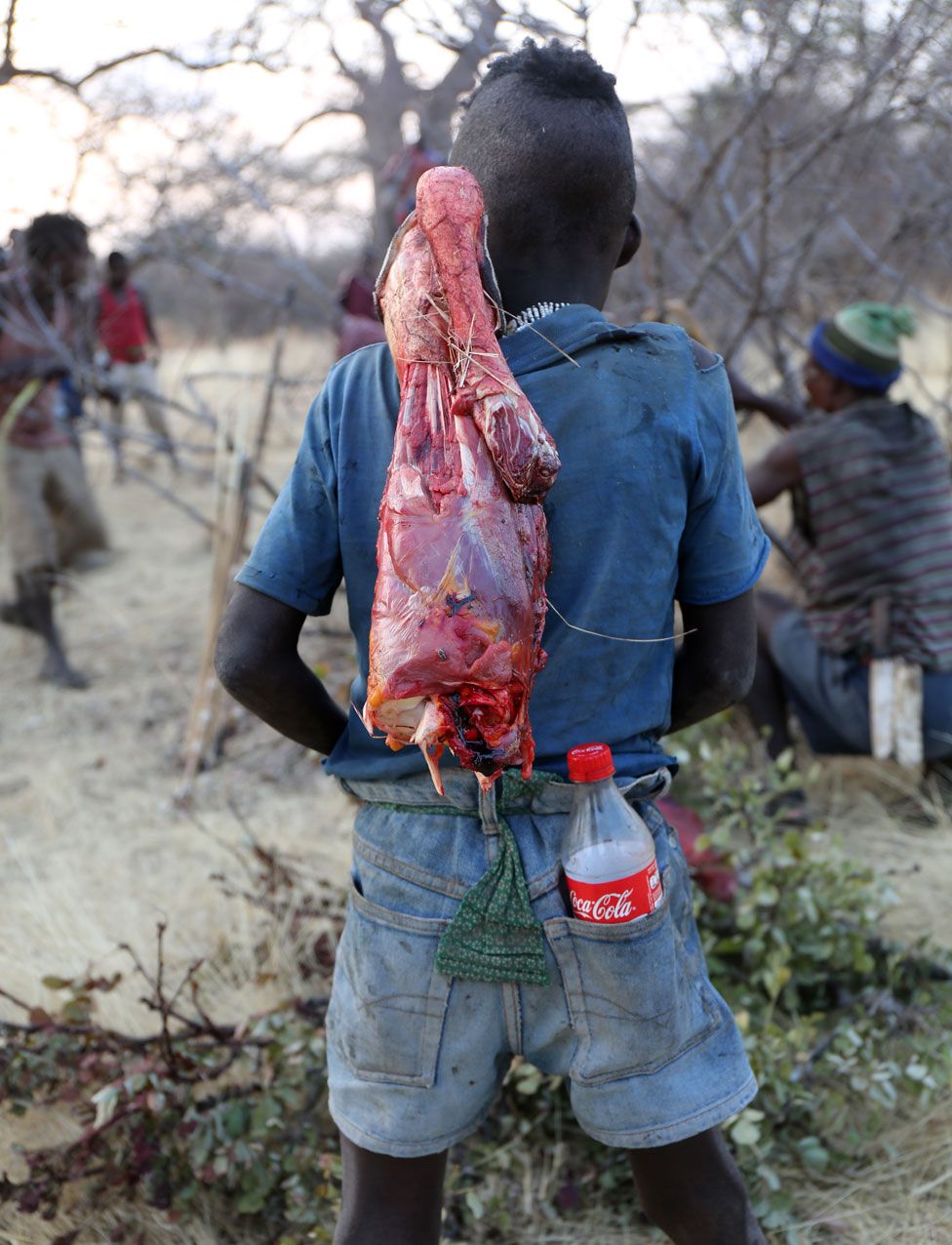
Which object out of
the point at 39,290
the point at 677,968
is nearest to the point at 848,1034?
the point at 677,968

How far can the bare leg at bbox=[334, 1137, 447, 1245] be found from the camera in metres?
1.42

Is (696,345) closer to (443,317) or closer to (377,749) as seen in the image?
(443,317)

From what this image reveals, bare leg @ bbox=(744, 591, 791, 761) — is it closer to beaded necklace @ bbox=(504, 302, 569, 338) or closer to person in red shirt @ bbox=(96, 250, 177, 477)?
beaded necklace @ bbox=(504, 302, 569, 338)

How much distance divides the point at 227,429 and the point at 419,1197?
3280mm

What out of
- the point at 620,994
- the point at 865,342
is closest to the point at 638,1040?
the point at 620,994

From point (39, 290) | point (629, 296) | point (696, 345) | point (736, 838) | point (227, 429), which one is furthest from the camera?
point (39, 290)

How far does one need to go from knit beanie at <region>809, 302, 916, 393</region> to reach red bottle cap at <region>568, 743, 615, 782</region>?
2401 millimetres

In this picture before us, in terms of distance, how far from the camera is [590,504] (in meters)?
1.31

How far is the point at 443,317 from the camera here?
1176mm

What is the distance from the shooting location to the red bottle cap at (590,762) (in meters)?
1.29

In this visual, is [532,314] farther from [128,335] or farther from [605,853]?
[128,335]

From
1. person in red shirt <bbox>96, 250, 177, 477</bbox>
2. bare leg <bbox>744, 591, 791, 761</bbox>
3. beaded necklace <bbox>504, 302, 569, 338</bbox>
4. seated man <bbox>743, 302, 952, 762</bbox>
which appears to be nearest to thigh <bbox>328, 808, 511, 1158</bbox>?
beaded necklace <bbox>504, 302, 569, 338</bbox>

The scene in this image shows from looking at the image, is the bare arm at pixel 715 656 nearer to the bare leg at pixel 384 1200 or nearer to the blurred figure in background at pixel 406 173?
the bare leg at pixel 384 1200

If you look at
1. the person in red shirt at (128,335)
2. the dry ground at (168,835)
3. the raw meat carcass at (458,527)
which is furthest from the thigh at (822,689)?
the person in red shirt at (128,335)
